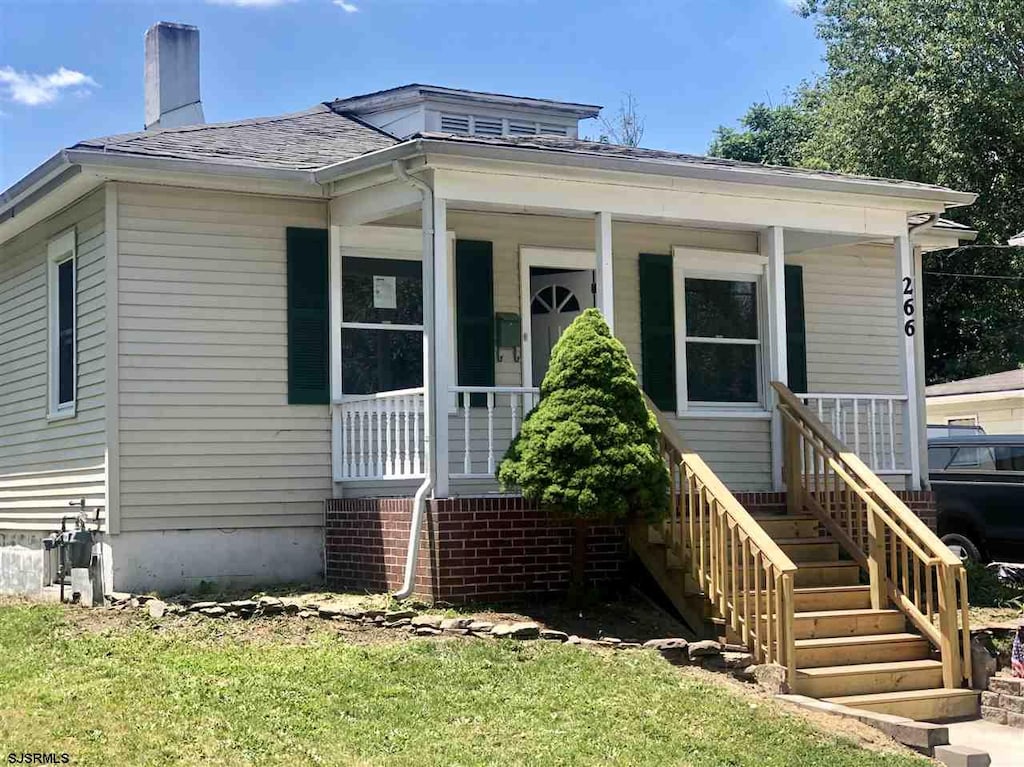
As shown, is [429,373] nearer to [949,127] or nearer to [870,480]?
[870,480]

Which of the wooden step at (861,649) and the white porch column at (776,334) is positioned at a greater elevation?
the white porch column at (776,334)

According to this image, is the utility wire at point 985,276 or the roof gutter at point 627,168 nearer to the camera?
the roof gutter at point 627,168

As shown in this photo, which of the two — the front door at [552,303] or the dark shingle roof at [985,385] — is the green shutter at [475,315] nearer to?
the front door at [552,303]

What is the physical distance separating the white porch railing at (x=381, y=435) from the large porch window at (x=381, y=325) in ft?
0.93

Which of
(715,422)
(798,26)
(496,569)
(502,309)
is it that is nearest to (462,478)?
(496,569)

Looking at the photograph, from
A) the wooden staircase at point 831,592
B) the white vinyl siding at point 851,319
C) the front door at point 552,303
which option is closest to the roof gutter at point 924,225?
the white vinyl siding at point 851,319

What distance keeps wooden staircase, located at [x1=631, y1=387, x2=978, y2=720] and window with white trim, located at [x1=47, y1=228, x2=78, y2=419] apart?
5.89m

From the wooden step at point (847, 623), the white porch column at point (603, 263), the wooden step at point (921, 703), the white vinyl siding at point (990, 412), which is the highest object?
the white porch column at point (603, 263)

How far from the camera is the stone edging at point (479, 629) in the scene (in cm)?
912

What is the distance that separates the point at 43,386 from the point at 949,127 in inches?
795

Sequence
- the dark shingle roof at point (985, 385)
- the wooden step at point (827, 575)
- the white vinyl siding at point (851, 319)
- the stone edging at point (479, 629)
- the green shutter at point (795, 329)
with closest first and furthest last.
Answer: the stone edging at point (479, 629) < the wooden step at point (827, 575) < the green shutter at point (795, 329) < the white vinyl siding at point (851, 319) < the dark shingle roof at point (985, 385)

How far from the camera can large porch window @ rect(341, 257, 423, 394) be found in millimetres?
12430

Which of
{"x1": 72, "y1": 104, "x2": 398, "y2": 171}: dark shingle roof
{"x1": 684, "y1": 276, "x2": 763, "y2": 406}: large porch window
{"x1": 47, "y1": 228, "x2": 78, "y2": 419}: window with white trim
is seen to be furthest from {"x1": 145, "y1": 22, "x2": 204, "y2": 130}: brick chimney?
{"x1": 684, "y1": 276, "x2": 763, "y2": 406}: large porch window

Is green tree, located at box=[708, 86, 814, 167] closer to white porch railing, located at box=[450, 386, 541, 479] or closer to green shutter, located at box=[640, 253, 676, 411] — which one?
green shutter, located at box=[640, 253, 676, 411]
